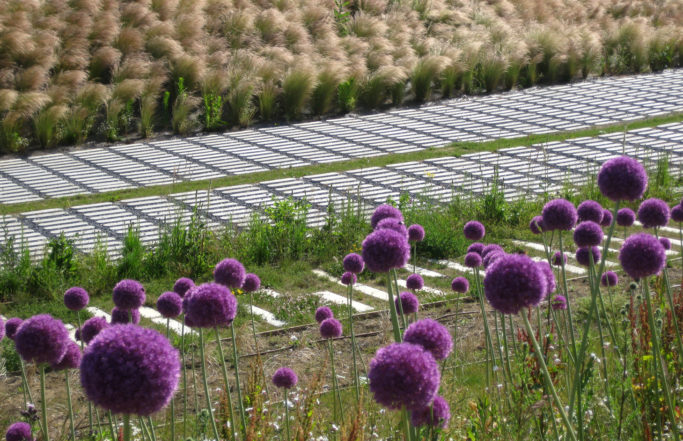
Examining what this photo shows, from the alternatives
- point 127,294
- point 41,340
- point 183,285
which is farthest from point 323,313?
point 41,340

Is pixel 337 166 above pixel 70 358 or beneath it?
beneath

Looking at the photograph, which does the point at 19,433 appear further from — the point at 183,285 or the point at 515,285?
the point at 515,285

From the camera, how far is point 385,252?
2209mm

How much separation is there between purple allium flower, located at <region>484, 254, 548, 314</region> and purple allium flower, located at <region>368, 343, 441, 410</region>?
1.09 feet

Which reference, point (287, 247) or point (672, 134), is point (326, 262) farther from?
point (672, 134)

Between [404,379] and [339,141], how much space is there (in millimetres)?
9171

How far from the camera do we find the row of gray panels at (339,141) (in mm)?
9195

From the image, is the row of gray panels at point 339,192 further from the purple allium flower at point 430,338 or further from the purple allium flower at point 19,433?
the purple allium flower at point 430,338

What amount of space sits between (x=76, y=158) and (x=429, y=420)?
903 centimetres

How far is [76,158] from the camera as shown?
33.8 feet

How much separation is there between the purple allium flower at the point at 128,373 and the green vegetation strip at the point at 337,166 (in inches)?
212

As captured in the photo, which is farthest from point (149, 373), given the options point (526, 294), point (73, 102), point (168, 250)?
point (73, 102)

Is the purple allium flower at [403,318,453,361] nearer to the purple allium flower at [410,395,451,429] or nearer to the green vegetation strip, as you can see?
the purple allium flower at [410,395,451,429]

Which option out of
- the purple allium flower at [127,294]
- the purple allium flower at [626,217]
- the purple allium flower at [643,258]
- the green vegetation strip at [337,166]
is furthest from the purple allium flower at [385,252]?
the green vegetation strip at [337,166]
